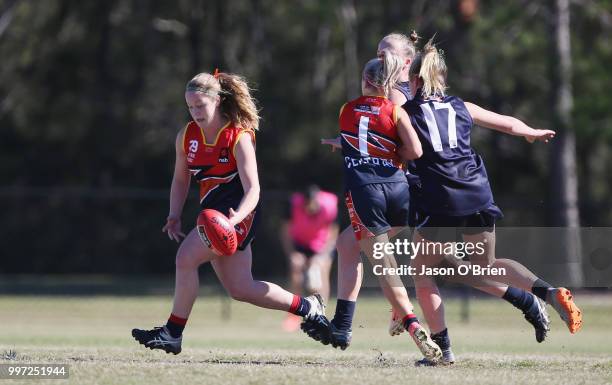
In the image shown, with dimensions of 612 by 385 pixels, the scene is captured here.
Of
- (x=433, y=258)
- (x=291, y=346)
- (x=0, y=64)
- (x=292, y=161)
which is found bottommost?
(x=291, y=346)

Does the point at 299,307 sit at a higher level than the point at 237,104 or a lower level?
lower

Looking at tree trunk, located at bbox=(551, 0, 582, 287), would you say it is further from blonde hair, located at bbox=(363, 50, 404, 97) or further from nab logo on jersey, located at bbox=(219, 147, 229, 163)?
nab logo on jersey, located at bbox=(219, 147, 229, 163)

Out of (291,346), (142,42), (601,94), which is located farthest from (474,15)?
(291,346)

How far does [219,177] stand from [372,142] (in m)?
1.07

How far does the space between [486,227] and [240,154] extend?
1.81 metres

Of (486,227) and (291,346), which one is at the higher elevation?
(486,227)

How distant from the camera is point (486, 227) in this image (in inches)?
291

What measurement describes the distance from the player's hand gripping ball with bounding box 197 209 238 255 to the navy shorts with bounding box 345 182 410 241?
852mm

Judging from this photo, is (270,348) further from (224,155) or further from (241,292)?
(224,155)

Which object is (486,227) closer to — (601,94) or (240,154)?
(240,154)

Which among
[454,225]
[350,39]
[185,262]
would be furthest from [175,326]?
[350,39]

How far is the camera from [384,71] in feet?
23.5

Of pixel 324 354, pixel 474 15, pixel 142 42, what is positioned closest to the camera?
pixel 324 354

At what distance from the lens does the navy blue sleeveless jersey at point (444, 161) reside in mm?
7188
